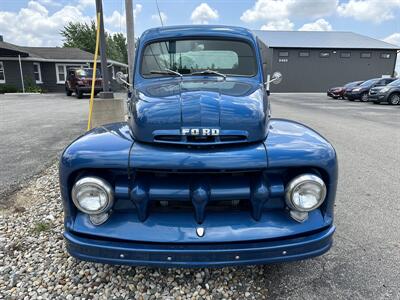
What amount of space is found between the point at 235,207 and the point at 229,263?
398 mm

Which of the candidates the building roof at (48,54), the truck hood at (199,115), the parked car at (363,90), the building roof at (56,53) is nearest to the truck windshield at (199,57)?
the truck hood at (199,115)

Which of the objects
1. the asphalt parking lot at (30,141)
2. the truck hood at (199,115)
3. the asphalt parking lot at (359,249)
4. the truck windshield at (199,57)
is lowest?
the asphalt parking lot at (359,249)

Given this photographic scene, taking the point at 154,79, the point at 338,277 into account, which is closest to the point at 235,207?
the point at 338,277

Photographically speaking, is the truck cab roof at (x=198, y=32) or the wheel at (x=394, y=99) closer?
the truck cab roof at (x=198, y=32)

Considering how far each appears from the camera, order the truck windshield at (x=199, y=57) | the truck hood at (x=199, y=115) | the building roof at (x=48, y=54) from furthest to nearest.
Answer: the building roof at (x=48, y=54) < the truck windshield at (x=199, y=57) < the truck hood at (x=199, y=115)

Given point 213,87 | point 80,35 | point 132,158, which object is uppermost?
point 80,35

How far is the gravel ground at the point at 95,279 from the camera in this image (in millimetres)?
2355

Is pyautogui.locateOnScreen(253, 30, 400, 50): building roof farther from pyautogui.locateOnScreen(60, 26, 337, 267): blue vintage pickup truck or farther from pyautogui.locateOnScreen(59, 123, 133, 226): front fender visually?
pyautogui.locateOnScreen(59, 123, 133, 226): front fender

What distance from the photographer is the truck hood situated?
2293 mm

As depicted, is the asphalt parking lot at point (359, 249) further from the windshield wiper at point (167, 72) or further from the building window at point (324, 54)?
the building window at point (324, 54)

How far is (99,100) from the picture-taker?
7211 millimetres

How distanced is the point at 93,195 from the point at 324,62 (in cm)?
3725

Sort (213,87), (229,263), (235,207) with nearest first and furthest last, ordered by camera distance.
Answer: (229,263) → (235,207) → (213,87)

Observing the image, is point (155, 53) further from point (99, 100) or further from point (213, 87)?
point (99, 100)
